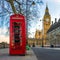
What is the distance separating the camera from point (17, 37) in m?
18.8

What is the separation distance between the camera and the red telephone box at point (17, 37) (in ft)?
61.3

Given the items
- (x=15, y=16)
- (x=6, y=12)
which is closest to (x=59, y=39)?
(x=6, y=12)

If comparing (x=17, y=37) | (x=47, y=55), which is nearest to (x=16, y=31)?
(x=17, y=37)

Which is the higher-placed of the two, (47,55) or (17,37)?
(17,37)

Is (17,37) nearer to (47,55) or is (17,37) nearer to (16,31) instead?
(16,31)

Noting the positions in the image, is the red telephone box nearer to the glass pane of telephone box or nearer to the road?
the glass pane of telephone box

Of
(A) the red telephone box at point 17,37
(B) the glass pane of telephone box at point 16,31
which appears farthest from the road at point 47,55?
(B) the glass pane of telephone box at point 16,31

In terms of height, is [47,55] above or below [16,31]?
below

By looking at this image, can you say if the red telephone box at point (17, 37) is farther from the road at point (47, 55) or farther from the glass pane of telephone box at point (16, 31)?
the road at point (47, 55)

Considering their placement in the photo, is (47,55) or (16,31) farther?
(47,55)

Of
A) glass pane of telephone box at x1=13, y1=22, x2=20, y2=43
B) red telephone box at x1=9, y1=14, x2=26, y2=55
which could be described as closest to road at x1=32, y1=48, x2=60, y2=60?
red telephone box at x1=9, y1=14, x2=26, y2=55

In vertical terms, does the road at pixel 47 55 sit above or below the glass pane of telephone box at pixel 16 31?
below

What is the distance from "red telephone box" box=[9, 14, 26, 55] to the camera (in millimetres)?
18672

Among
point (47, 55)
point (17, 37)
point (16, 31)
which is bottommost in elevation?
point (47, 55)
